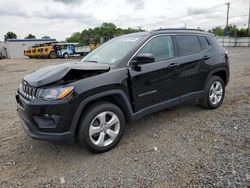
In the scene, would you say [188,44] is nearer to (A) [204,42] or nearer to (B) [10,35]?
(A) [204,42]

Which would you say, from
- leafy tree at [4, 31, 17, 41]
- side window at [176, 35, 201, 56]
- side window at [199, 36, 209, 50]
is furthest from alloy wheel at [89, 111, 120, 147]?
leafy tree at [4, 31, 17, 41]

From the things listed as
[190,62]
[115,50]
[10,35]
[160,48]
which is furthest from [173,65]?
[10,35]

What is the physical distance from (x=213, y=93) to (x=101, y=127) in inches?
113

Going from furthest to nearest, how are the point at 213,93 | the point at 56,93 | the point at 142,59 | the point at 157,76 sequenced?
the point at 213,93 < the point at 157,76 < the point at 142,59 < the point at 56,93

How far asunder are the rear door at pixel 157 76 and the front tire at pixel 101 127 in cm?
44

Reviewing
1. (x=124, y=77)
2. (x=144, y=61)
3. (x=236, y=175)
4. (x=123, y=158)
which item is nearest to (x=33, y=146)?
(x=123, y=158)

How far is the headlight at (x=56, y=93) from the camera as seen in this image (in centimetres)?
283

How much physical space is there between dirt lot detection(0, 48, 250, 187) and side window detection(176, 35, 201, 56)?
1.34 m

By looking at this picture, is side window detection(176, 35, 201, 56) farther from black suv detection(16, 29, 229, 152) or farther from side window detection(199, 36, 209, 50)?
side window detection(199, 36, 209, 50)

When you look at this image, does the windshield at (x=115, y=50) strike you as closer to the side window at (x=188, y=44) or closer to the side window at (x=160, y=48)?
the side window at (x=160, y=48)

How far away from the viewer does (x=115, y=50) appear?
398 cm

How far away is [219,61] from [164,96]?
185 centimetres

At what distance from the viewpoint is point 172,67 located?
3947mm

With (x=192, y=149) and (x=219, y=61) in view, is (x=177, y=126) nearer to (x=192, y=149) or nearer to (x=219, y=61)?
(x=192, y=149)
